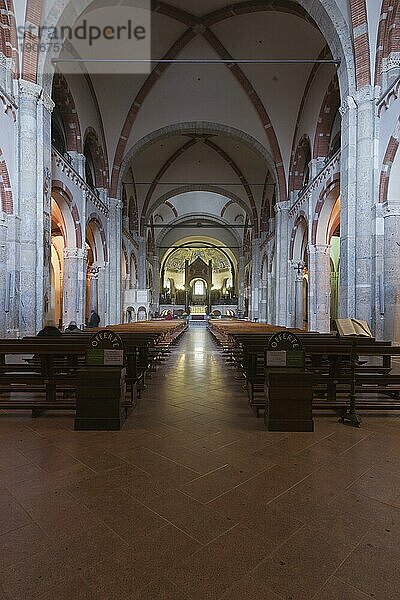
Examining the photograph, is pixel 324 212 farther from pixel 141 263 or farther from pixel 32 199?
pixel 141 263

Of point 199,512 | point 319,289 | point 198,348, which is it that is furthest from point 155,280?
point 199,512

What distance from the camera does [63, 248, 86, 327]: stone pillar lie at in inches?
501

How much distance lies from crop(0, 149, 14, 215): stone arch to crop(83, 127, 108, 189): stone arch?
8.23 m

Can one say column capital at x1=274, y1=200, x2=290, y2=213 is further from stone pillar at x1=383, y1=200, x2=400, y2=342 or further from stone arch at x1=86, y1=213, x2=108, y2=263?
stone pillar at x1=383, y1=200, x2=400, y2=342

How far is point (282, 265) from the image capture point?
53.8ft

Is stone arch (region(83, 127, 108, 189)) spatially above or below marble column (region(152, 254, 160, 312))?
above

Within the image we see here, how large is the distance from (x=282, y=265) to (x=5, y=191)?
1172 cm

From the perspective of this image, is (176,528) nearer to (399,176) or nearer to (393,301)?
(393,301)

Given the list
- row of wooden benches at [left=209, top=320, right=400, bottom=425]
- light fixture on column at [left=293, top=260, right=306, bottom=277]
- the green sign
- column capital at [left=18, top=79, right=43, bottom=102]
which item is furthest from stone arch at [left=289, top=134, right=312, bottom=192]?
the green sign

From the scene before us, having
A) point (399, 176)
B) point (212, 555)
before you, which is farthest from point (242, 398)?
point (399, 176)

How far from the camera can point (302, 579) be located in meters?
1.69

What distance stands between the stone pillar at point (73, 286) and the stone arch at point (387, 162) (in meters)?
9.62

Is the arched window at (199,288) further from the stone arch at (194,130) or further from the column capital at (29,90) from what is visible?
the column capital at (29,90)

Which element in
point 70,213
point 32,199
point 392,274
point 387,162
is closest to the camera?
point 392,274
